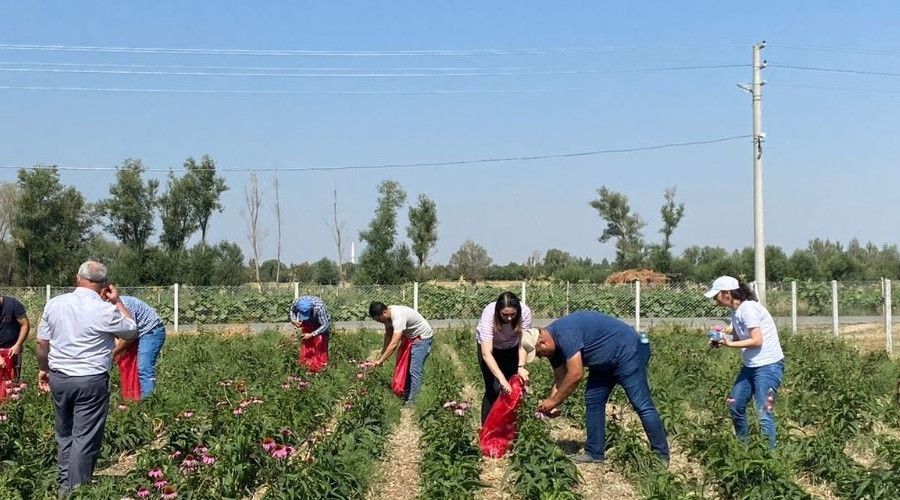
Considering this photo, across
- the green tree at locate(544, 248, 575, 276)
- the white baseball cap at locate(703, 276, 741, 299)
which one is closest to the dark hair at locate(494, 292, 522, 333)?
the white baseball cap at locate(703, 276, 741, 299)

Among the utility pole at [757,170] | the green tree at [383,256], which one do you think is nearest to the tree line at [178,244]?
the green tree at [383,256]

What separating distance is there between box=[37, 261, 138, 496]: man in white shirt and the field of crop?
11.0 inches

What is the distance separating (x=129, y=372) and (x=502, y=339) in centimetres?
383

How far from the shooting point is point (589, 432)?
21.3 ft

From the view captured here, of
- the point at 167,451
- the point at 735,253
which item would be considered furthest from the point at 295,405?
the point at 735,253

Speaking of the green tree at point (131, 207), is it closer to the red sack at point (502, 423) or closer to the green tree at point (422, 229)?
the green tree at point (422, 229)

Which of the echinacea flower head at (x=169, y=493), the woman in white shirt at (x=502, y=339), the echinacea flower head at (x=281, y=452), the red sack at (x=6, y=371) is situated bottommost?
the echinacea flower head at (x=169, y=493)

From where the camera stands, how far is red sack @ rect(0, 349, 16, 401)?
7.50 m

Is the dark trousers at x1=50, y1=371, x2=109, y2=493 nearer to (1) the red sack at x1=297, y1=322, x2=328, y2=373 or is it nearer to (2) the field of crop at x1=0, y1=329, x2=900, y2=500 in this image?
(2) the field of crop at x1=0, y1=329, x2=900, y2=500

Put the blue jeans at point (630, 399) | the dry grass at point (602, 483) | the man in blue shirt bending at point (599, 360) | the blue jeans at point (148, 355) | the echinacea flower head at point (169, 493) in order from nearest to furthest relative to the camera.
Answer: the echinacea flower head at point (169, 493)
the dry grass at point (602, 483)
the man in blue shirt bending at point (599, 360)
the blue jeans at point (630, 399)
the blue jeans at point (148, 355)

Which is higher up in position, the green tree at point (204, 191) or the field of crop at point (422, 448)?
the green tree at point (204, 191)

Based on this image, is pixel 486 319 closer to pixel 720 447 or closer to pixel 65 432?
pixel 720 447

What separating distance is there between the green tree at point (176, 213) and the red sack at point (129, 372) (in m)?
35.6

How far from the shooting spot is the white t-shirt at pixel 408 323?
354 inches
